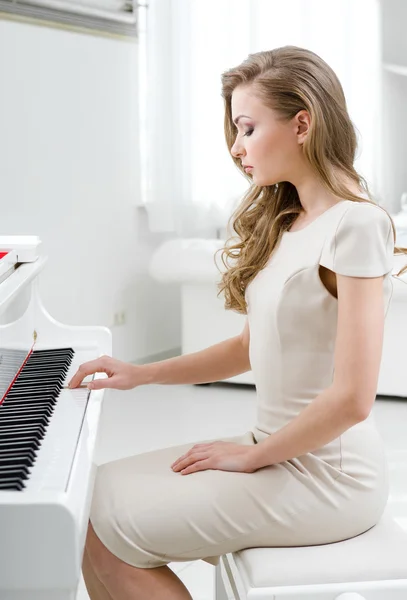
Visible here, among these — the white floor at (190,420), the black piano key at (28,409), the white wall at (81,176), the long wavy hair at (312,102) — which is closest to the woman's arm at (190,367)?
the black piano key at (28,409)

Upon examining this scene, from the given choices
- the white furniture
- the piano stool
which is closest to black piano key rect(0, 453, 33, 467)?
the piano stool

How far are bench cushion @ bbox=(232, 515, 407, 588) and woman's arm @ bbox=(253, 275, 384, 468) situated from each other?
16 centimetres

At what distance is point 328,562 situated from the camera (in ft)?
4.22

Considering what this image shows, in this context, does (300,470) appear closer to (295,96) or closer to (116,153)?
(295,96)

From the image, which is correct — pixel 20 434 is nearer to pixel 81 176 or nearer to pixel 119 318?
pixel 81 176

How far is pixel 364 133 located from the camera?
499cm

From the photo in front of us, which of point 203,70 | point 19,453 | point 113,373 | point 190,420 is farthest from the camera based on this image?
point 203,70

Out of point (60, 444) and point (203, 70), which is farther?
point (203, 70)

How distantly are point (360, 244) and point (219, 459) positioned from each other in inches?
16.2

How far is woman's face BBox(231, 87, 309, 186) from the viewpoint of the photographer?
1.45 m

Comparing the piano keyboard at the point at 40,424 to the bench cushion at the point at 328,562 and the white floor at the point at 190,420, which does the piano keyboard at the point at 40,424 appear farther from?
the white floor at the point at 190,420

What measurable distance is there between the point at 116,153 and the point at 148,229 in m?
0.51

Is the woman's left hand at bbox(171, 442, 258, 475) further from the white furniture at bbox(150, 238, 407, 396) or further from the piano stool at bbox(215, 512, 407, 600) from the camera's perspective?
the white furniture at bbox(150, 238, 407, 396)

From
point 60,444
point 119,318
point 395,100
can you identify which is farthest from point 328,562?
point 395,100
